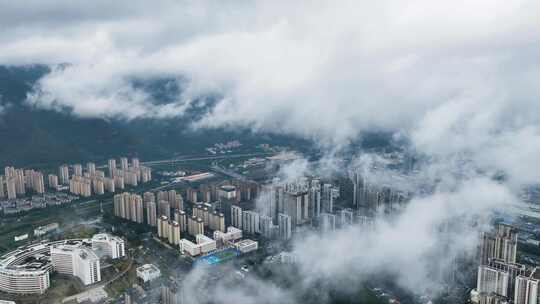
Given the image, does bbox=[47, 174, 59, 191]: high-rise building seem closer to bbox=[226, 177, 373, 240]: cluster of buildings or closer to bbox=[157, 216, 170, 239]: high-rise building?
bbox=[157, 216, 170, 239]: high-rise building

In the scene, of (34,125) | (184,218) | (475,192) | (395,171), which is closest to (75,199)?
(184,218)

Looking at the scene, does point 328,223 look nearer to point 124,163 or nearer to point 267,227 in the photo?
point 267,227

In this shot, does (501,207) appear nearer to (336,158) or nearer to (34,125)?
(336,158)

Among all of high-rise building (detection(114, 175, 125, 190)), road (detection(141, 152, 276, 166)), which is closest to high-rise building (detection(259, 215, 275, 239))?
high-rise building (detection(114, 175, 125, 190))

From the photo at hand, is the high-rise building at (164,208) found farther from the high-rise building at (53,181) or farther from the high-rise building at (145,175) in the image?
the high-rise building at (53,181)

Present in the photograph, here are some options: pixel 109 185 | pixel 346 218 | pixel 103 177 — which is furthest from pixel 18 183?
pixel 346 218

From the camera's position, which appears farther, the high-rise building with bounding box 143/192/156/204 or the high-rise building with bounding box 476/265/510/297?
the high-rise building with bounding box 143/192/156/204
